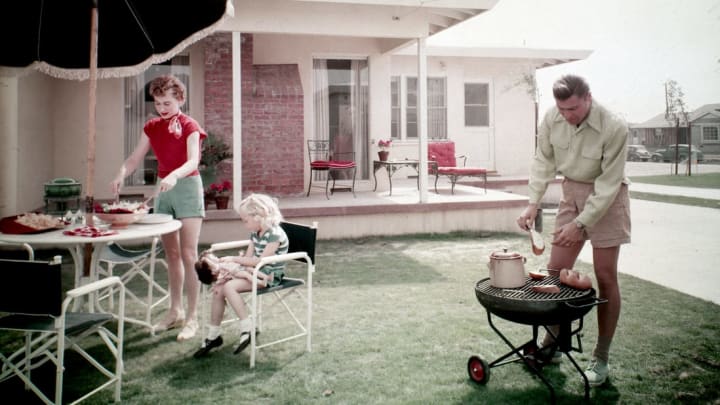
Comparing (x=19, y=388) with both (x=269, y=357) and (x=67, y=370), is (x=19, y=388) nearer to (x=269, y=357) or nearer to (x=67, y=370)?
(x=67, y=370)

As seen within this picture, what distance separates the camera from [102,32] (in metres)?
4.11

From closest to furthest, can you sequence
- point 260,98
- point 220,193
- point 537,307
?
point 537,307, point 220,193, point 260,98

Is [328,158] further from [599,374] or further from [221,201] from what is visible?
[599,374]

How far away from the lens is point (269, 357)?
3.71 meters

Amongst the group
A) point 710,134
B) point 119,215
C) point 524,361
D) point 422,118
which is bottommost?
point 524,361

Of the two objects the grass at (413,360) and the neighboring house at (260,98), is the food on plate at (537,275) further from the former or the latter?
the neighboring house at (260,98)

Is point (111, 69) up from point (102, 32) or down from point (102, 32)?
down

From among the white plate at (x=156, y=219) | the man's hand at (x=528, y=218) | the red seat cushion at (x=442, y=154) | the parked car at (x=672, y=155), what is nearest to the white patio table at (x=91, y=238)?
the white plate at (x=156, y=219)

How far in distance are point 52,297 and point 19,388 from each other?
3.42 feet

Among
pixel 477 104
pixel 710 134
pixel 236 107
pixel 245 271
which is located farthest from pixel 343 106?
pixel 710 134

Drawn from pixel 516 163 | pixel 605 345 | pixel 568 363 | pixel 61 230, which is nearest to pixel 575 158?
pixel 605 345

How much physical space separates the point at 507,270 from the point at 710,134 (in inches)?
2344

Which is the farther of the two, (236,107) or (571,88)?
(236,107)

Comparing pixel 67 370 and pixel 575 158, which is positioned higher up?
pixel 575 158
